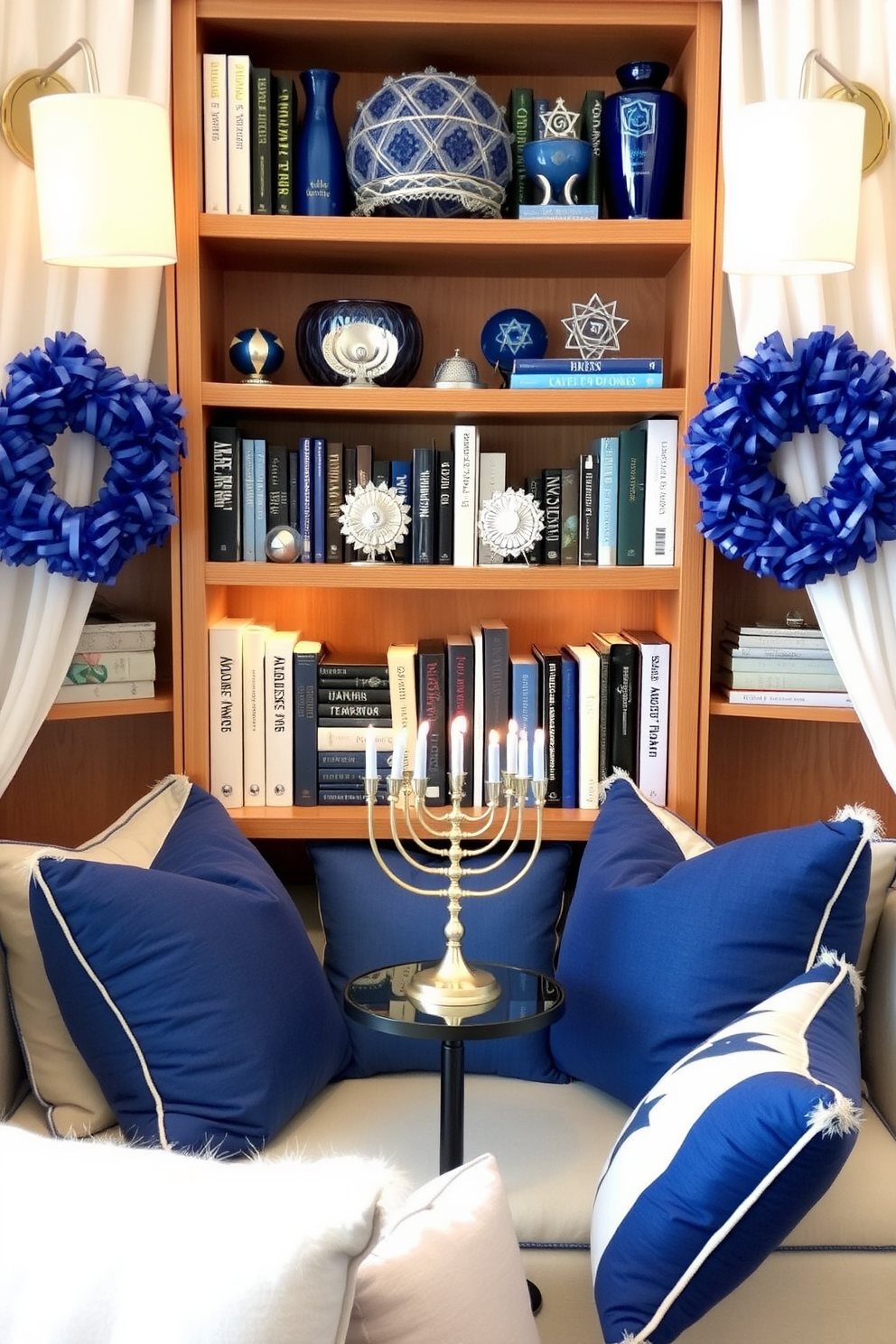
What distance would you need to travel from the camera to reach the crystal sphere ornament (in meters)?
2.15

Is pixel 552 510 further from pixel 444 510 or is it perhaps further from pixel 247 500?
pixel 247 500

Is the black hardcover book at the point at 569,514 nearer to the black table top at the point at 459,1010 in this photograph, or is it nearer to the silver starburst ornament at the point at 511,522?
the silver starburst ornament at the point at 511,522

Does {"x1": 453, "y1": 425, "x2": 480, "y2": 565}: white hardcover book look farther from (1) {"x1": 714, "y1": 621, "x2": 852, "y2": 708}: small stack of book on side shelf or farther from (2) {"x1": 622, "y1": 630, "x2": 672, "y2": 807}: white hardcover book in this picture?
(1) {"x1": 714, "y1": 621, "x2": 852, "y2": 708}: small stack of book on side shelf

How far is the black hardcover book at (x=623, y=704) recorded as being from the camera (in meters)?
2.20

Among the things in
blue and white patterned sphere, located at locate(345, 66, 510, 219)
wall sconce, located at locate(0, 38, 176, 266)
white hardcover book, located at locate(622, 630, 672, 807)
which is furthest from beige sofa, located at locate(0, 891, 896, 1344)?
blue and white patterned sphere, located at locate(345, 66, 510, 219)

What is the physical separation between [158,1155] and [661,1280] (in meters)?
0.63

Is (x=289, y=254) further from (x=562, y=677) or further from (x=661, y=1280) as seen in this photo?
(x=661, y=1280)

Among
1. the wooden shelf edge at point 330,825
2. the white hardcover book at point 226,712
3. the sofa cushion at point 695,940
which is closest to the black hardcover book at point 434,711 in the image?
the wooden shelf edge at point 330,825

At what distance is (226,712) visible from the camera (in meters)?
2.18

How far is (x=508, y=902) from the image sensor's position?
6.62ft

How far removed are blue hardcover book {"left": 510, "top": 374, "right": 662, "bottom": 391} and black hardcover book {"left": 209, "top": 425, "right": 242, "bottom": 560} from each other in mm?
493

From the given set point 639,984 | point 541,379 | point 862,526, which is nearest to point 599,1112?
point 639,984

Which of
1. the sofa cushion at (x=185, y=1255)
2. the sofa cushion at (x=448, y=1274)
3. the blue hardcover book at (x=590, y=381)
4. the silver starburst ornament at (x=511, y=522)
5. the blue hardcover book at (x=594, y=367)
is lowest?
the sofa cushion at (x=448, y=1274)

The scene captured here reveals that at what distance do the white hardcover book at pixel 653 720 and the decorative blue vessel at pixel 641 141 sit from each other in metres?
0.73
